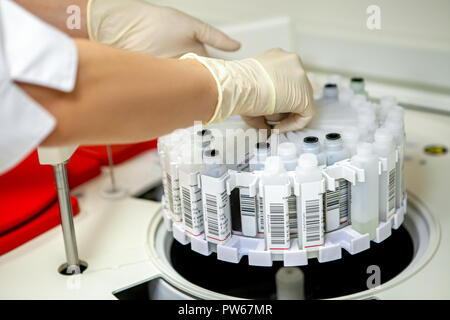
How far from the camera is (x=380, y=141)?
4.31ft

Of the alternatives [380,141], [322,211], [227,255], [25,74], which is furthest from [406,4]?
[25,74]

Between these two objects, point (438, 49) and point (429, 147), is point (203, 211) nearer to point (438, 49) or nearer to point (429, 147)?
point (429, 147)

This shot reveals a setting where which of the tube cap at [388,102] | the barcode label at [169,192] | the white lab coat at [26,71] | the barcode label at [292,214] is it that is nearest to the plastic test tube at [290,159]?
the barcode label at [292,214]

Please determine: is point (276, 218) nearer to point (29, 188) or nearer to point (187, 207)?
point (187, 207)

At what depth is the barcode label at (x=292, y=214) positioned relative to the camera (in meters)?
1.26

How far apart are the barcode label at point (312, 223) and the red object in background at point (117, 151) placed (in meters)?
1.00

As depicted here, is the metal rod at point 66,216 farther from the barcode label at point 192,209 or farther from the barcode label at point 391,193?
the barcode label at point 391,193

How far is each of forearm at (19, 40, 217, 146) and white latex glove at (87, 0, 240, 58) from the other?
565mm

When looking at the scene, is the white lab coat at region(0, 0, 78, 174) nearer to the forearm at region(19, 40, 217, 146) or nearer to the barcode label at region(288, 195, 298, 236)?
the forearm at region(19, 40, 217, 146)

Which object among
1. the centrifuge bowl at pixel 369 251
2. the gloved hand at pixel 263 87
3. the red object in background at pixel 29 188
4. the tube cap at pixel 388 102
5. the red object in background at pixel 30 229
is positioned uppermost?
the gloved hand at pixel 263 87

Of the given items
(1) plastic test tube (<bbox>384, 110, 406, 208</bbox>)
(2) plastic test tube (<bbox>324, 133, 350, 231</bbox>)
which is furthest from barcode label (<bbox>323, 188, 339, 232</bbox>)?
(1) plastic test tube (<bbox>384, 110, 406, 208</bbox>)

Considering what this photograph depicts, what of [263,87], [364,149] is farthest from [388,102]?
[263,87]

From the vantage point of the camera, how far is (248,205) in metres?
1.30
